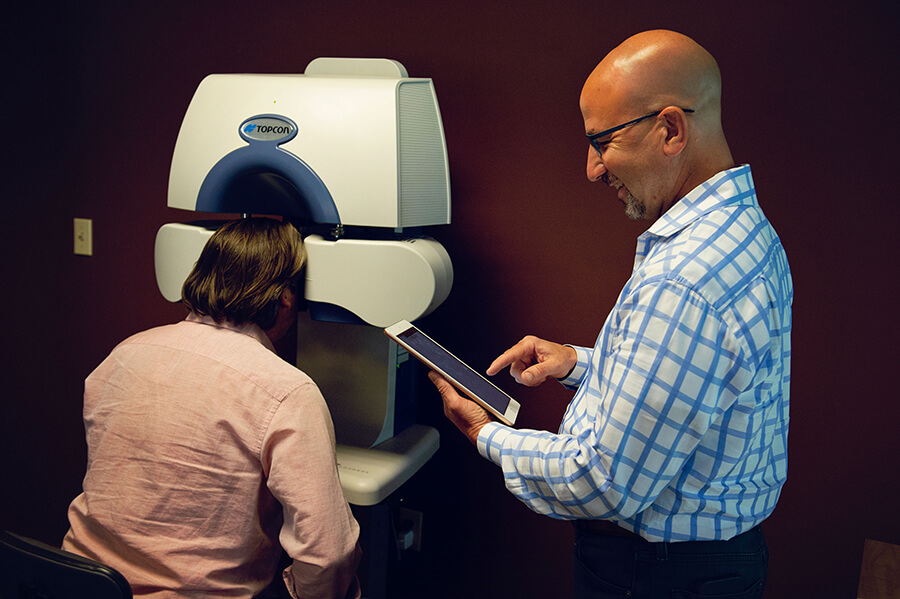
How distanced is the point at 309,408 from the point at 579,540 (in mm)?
466

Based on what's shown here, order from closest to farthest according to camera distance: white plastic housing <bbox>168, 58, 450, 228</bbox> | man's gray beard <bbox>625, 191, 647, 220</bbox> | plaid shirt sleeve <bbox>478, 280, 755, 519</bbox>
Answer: plaid shirt sleeve <bbox>478, 280, 755, 519</bbox> → man's gray beard <bbox>625, 191, 647, 220</bbox> → white plastic housing <bbox>168, 58, 450, 228</bbox>

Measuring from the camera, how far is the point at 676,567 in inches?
40.2

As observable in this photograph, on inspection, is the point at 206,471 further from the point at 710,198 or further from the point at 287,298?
the point at 710,198

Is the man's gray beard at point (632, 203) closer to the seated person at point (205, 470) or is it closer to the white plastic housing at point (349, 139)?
the white plastic housing at point (349, 139)

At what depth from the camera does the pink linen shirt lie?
1120 mm

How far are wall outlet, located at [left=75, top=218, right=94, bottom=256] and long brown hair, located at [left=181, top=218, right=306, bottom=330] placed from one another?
3.56ft

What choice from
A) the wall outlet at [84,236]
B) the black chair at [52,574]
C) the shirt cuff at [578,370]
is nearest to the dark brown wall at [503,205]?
the wall outlet at [84,236]

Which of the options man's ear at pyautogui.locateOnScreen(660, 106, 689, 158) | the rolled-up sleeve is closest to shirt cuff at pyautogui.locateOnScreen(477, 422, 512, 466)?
the rolled-up sleeve

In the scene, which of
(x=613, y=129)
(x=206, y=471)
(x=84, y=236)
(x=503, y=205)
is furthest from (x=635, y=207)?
(x=84, y=236)

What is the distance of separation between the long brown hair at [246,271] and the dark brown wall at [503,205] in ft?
1.77

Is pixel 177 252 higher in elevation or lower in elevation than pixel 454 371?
higher

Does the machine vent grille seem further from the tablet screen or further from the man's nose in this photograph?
the man's nose

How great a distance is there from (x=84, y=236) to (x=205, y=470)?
1.41 metres

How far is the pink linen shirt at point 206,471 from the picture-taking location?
112 centimetres
